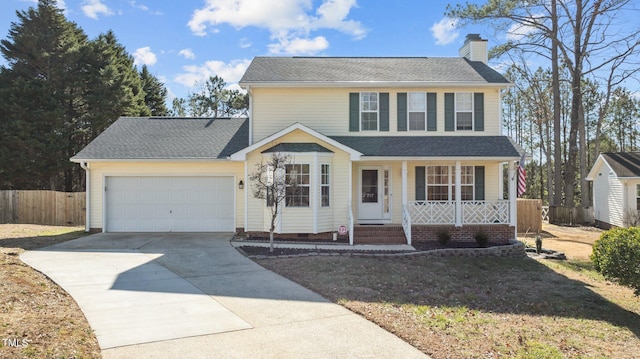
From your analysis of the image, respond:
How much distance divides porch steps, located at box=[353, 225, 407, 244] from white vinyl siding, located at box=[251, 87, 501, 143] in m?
3.77

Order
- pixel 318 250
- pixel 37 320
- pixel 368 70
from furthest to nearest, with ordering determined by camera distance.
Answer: pixel 368 70, pixel 318 250, pixel 37 320

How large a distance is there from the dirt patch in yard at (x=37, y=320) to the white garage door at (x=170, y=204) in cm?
657

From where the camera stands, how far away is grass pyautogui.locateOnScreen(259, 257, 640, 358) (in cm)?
555

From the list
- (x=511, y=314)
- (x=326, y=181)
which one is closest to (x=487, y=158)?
(x=326, y=181)

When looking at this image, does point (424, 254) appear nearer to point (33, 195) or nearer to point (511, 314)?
point (511, 314)

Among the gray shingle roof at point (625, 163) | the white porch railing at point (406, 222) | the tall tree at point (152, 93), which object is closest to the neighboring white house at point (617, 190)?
the gray shingle roof at point (625, 163)

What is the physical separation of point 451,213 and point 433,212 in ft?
2.14

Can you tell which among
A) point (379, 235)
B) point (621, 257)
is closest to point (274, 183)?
point (379, 235)

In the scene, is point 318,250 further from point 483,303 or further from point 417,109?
point 417,109

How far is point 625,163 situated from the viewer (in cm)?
2130

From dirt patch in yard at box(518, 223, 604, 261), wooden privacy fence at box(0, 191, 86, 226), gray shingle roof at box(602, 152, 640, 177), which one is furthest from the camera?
gray shingle roof at box(602, 152, 640, 177)

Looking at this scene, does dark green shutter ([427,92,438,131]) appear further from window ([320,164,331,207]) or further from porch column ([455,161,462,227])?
window ([320,164,331,207])

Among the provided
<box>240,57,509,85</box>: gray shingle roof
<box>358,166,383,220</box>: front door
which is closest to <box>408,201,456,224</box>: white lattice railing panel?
<box>358,166,383,220</box>: front door

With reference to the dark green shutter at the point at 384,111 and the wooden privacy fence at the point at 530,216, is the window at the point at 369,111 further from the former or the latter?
the wooden privacy fence at the point at 530,216
